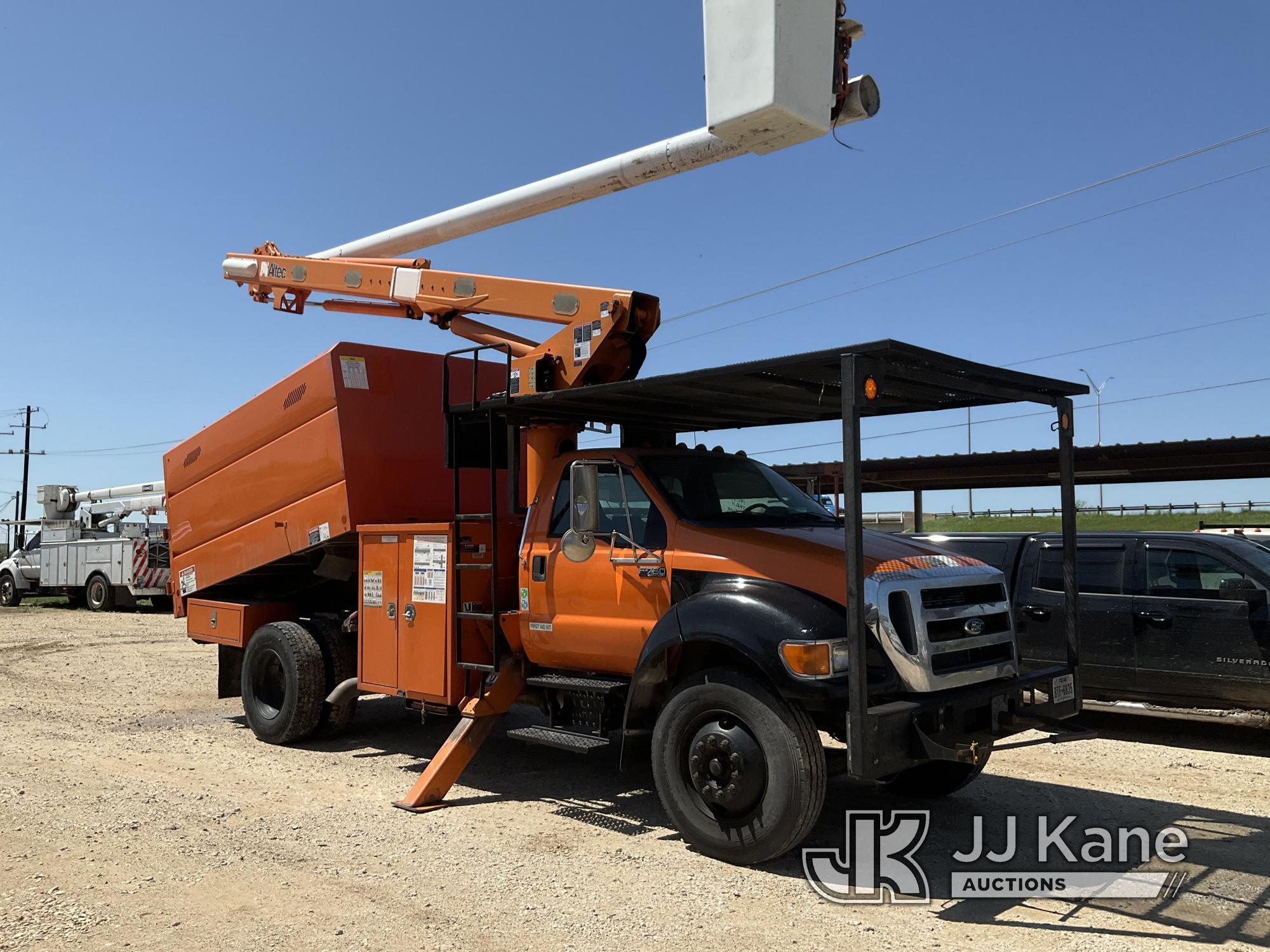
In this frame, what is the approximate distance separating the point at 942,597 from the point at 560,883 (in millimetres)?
2479

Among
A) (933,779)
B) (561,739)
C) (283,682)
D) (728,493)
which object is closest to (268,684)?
(283,682)

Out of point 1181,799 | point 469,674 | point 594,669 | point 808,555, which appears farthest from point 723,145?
point 1181,799

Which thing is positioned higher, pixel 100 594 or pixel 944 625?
pixel 944 625

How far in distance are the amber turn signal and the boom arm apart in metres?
2.70

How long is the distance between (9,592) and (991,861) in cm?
3025

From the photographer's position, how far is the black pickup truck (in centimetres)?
773

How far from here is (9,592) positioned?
2861cm

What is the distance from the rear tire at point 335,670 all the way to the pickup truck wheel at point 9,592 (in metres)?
24.3

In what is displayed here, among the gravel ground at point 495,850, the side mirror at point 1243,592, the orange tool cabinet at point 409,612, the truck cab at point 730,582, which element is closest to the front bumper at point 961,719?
the truck cab at point 730,582

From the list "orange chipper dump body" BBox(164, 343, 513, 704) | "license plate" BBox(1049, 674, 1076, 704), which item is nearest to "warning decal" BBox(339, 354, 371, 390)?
"orange chipper dump body" BBox(164, 343, 513, 704)

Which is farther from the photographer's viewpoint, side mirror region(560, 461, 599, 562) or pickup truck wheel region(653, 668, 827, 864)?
side mirror region(560, 461, 599, 562)

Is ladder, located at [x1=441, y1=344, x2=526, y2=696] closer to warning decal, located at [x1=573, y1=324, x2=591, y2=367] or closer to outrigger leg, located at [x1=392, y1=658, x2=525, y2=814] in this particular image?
outrigger leg, located at [x1=392, y1=658, x2=525, y2=814]

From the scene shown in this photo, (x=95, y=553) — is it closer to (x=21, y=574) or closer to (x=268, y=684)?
(x=21, y=574)

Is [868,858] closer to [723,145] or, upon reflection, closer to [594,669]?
[594,669]
